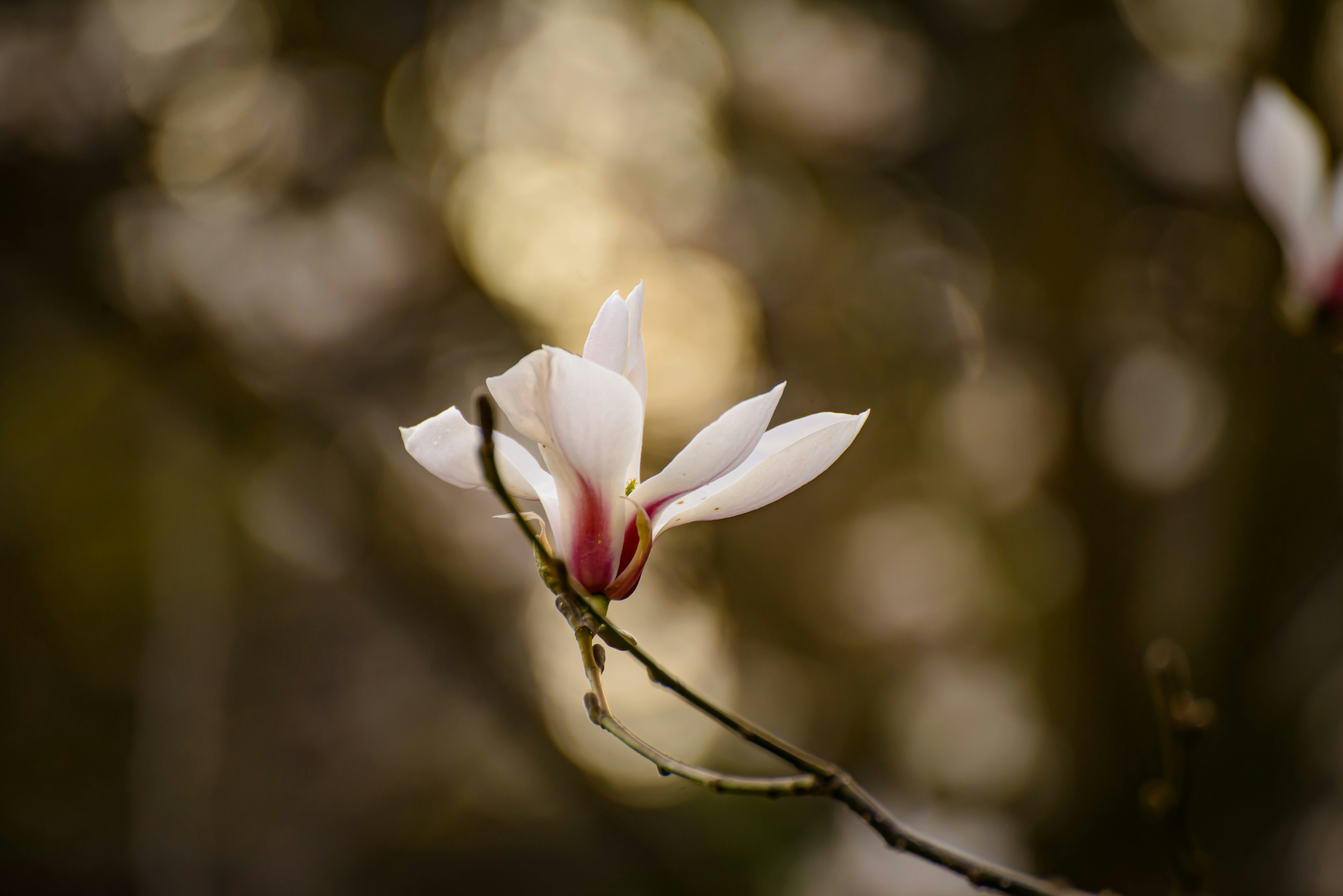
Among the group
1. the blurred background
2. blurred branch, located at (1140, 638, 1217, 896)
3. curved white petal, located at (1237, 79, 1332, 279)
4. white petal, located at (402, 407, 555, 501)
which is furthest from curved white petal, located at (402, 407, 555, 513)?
the blurred background

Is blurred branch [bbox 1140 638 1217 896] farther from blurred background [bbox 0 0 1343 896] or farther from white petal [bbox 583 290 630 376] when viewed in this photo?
blurred background [bbox 0 0 1343 896]

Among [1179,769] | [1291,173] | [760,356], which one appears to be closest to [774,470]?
[1179,769]

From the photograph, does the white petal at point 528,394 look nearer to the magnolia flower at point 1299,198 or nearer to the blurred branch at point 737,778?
the blurred branch at point 737,778

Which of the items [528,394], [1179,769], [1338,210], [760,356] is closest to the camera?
[528,394]

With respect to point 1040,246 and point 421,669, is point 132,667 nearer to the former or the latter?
point 421,669

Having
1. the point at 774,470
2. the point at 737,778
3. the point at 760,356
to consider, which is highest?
the point at 760,356

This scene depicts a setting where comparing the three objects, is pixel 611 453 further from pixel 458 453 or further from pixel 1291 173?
pixel 1291 173
